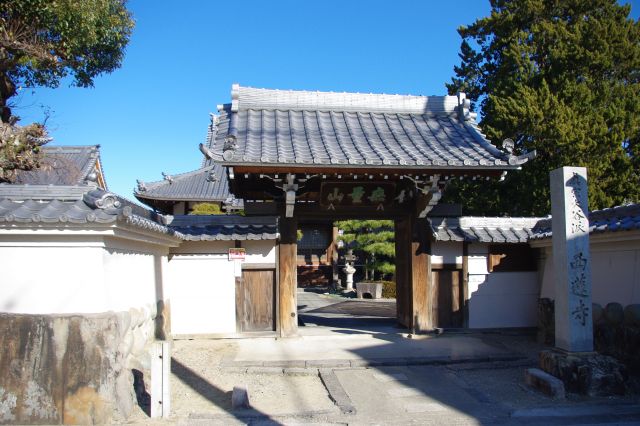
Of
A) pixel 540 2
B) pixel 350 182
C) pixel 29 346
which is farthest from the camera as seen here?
pixel 540 2

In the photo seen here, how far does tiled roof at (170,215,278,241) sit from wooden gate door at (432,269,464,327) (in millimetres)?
3952

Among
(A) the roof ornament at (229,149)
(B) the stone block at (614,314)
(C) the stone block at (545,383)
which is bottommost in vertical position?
(C) the stone block at (545,383)

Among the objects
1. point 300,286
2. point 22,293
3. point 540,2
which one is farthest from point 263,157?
point 300,286

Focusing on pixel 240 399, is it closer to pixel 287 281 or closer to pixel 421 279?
pixel 287 281

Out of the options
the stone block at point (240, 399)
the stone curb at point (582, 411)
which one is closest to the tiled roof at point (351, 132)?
the stone block at point (240, 399)

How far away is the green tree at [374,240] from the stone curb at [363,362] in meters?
15.7

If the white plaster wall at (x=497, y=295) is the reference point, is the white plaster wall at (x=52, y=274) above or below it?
above

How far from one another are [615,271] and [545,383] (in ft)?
9.10

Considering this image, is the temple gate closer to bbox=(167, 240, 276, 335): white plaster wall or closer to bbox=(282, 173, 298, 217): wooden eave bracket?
bbox=(282, 173, 298, 217): wooden eave bracket

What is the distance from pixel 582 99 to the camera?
1622 centimetres

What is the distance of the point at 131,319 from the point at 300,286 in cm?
2617

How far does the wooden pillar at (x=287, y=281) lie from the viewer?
1074 cm

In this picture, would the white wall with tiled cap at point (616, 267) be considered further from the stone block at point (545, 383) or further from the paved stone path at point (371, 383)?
the stone block at point (545, 383)

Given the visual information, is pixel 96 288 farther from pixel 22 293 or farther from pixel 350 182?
→ pixel 350 182
